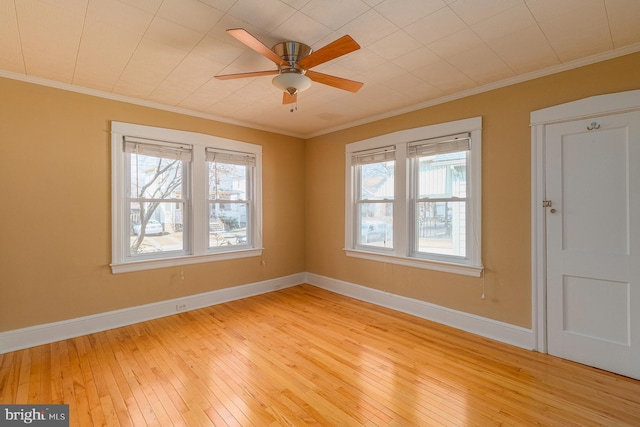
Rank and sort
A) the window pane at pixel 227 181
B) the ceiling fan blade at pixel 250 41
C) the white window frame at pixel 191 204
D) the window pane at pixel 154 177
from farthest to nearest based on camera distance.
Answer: the window pane at pixel 227 181 → the window pane at pixel 154 177 → the white window frame at pixel 191 204 → the ceiling fan blade at pixel 250 41

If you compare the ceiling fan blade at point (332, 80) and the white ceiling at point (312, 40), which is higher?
the white ceiling at point (312, 40)

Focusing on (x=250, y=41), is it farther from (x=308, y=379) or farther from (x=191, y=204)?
(x=191, y=204)

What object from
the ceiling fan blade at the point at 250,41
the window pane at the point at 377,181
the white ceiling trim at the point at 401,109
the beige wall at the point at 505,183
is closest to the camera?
the ceiling fan blade at the point at 250,41

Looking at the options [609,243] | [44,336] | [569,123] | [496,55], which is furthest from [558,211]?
[44,336]

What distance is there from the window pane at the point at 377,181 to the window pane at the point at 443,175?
1.46ft

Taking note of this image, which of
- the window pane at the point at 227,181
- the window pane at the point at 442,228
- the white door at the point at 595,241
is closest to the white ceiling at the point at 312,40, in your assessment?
the white door at the point at 595,241

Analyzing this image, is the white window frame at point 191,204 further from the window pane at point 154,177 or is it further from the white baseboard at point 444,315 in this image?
the white baseboard at point 444,315

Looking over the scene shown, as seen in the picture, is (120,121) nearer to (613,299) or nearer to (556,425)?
(556,425)

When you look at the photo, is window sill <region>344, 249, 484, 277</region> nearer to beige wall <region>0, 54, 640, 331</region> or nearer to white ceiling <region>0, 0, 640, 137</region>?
beige wall <region>0, 54, 640, 331</region>

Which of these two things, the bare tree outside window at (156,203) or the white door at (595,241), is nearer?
the white door at (595,241)

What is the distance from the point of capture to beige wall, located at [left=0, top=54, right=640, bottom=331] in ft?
8.95

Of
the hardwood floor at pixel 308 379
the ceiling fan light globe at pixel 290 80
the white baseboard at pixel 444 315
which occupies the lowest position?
the hardwood floor at pixel 308 379

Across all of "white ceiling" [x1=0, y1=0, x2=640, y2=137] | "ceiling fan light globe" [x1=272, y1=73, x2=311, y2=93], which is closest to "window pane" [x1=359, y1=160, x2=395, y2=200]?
"white ceiling" [x1=0, y1=0, x2=640, y2=137]

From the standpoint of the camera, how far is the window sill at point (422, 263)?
3.15 meters
